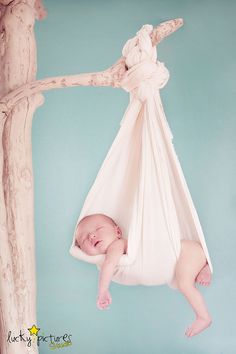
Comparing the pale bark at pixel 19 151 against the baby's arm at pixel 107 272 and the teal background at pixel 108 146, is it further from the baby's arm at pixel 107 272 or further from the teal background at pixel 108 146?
the baby's arm at pixel 107 272

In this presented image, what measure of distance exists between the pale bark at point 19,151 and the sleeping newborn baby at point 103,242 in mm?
221

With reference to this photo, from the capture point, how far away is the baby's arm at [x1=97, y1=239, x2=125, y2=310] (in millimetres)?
1781

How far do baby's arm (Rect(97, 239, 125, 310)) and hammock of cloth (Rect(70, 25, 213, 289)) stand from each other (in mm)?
26

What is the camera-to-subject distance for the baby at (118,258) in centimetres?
180

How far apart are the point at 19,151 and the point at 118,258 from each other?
1.80ft

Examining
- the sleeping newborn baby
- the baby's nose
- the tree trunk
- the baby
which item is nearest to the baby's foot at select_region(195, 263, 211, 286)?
the baby

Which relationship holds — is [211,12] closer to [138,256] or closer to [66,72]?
[66,72]

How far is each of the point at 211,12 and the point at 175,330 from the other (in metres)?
1.25

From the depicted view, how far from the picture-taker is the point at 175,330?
6.51 ft

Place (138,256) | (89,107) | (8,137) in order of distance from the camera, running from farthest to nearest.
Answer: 1. (89,107)
2. (8,137)
3. (138,256)

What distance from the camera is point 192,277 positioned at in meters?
1.82

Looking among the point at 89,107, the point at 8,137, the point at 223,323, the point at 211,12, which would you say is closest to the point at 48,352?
the point at 223,323

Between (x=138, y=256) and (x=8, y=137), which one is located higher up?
(x=8, y=137)

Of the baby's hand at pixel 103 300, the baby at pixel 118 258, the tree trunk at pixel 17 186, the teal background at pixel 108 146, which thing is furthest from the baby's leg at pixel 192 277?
the tree trunk at pixel 17 186
